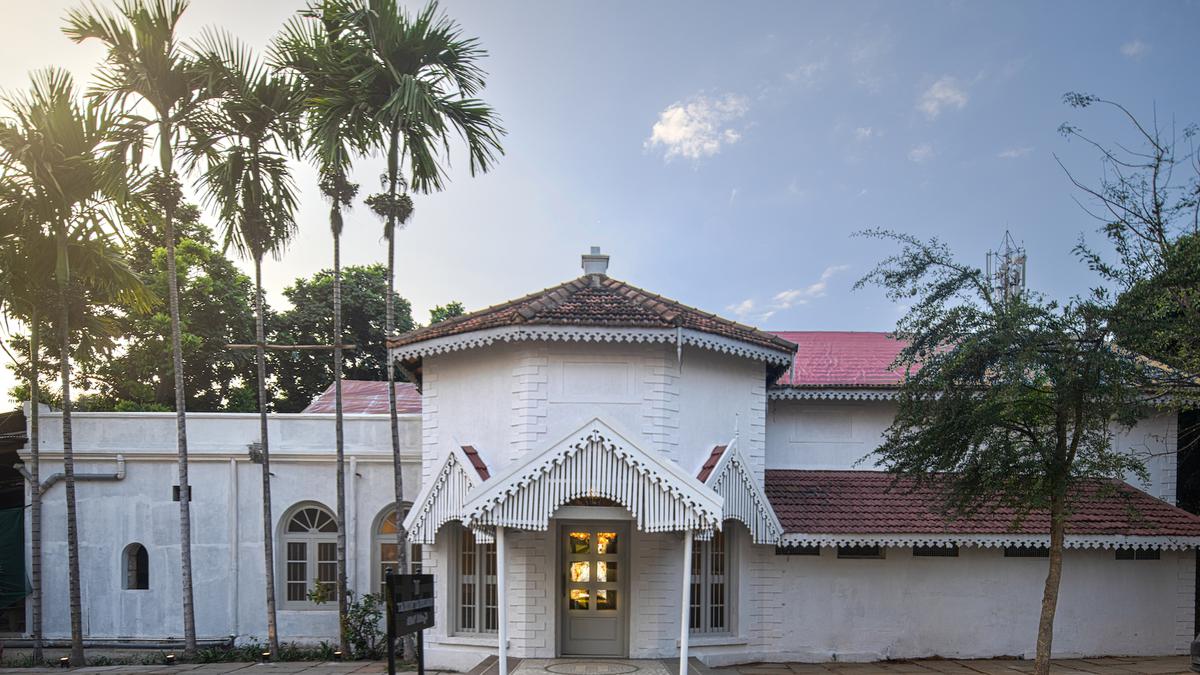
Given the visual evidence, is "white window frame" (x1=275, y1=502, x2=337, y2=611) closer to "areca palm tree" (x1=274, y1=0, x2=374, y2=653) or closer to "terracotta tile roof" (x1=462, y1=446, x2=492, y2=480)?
"areca palm tree" (x1=274, y1=0, x2=374, y2=653)

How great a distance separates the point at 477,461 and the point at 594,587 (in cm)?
279

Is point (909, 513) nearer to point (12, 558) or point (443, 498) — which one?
point (443, 498)

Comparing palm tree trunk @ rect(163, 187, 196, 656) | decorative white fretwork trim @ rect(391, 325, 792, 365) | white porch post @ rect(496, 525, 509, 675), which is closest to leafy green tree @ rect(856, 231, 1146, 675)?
decorative white fretwork trim @ rect(391, 325, 792, 365)

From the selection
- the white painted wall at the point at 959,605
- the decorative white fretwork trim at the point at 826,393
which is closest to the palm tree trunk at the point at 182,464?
the white painted wall at the point at 959,605

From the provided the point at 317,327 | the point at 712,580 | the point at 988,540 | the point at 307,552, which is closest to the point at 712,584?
the point at 712,580

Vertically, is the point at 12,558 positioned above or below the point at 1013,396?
below

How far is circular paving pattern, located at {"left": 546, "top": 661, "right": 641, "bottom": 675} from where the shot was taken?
11742 millimetres

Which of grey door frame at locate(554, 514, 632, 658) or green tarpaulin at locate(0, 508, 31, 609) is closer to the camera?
grey door frame at locate(554, 514, 632, 658)

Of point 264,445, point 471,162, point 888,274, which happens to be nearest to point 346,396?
point 264,445

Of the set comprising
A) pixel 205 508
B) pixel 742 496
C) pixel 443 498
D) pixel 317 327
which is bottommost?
pixel 205 508

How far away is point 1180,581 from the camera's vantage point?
49.4ft

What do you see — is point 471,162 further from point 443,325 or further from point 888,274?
point 888,274

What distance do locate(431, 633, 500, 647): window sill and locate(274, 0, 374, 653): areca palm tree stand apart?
121 inches

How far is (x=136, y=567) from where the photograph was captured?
56.4ft
